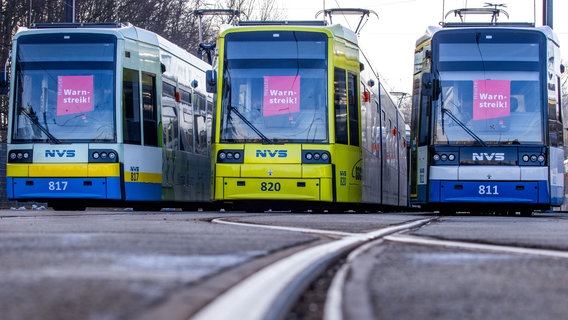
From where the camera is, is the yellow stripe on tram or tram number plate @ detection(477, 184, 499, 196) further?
the yellow stripe on tram

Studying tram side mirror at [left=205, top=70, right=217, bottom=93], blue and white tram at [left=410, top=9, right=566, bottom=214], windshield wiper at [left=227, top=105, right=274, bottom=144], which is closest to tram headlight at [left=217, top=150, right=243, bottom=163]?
windshield wiper at [left=227, top=105, right=274, bottom=144]

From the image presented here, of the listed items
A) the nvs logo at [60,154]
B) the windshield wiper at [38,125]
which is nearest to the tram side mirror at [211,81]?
the nvs logo at [60,154]

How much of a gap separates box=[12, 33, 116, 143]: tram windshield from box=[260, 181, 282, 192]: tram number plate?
284cm

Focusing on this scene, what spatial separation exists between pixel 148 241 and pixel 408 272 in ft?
6.77

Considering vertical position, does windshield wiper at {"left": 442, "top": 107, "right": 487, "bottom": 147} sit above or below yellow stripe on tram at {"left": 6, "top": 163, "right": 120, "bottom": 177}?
above

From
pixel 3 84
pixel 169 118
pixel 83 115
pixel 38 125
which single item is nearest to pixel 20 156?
pixel 38 125

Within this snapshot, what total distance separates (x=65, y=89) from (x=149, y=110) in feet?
4.98

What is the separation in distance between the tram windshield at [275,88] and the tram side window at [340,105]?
0.23 meters

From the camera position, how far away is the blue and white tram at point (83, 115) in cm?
1847

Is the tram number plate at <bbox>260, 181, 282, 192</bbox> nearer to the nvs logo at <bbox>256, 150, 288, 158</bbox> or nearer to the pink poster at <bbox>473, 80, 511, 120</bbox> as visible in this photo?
the nvs logo at <bbox>256, 150, 288, 158</bbox>

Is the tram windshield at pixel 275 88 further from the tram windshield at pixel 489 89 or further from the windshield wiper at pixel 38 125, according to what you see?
the windshield wiper at pixel 38 125

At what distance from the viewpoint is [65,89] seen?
18.9 metres

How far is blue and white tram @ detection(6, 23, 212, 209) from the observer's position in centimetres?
1847

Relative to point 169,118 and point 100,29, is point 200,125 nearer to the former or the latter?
point 169,118
